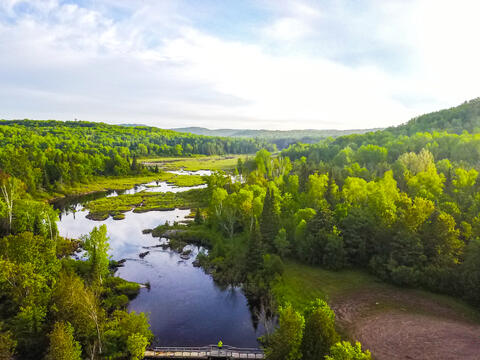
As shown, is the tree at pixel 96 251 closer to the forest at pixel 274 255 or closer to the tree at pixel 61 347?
the forest at pixel 274 255

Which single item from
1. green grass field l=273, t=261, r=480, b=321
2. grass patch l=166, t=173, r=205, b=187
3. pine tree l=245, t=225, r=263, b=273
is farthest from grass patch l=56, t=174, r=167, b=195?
green grass field l=273, t=261, r=480, b=321

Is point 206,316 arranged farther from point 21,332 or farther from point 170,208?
point 170,208

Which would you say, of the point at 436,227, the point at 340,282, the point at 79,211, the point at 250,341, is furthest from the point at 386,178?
the point at 79,211

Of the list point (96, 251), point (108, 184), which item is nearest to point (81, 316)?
point (96, 251)

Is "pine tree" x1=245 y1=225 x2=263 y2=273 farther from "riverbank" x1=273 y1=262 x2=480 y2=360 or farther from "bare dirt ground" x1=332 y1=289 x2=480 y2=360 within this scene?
"bare dirt ground" x1=332 y1=289 x2=480 y2=360

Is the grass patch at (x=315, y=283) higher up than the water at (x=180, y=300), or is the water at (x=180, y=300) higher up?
the grass patch at (x=315, y=283)

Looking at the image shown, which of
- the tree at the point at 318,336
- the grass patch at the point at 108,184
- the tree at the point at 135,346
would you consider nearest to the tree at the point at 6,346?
the tree at the point at 135,346
